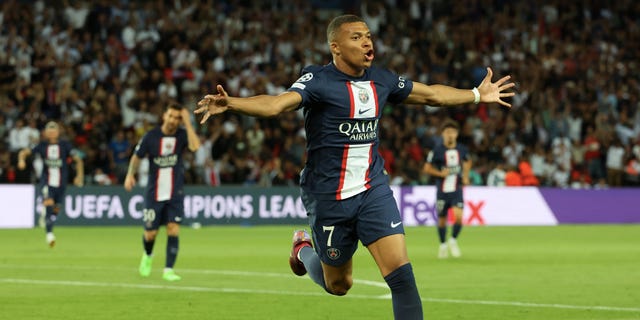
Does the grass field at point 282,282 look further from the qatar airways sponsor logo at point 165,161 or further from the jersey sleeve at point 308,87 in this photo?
the jersey sleeve at point 308,87

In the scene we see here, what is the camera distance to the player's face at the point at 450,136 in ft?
65.6

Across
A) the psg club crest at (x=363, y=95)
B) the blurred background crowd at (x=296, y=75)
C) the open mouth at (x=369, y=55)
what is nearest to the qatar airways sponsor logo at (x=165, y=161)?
the psg club crest at (x=363, y=95)

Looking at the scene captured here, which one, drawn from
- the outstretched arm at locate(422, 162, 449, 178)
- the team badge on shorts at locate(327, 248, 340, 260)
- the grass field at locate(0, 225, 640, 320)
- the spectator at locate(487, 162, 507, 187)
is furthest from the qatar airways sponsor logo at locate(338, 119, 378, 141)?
the spectator at locate(487, 162, 507, 187)

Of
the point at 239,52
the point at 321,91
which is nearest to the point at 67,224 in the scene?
the point at 239,52

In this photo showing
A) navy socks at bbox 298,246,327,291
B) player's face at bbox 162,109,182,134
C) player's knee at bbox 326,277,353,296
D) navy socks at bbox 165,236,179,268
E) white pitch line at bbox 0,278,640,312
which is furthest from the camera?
player's face at bbox 162,109,182,134

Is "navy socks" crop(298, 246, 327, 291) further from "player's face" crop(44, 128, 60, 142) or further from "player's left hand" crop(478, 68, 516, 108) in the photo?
"player's face" crop(44, 128, 60, 142)

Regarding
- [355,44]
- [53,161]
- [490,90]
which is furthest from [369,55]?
[53,161]

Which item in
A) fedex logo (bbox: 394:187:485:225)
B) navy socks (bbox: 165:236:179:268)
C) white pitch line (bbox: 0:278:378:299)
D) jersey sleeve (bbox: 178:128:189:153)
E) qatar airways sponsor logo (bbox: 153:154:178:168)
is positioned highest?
jersey sleeve (bbox: 178:128:189:153)

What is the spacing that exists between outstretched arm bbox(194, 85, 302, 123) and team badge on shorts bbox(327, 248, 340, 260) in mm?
1260

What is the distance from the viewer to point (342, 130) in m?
8.36

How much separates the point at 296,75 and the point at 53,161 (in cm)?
1054

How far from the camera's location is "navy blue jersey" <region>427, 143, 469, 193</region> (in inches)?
793

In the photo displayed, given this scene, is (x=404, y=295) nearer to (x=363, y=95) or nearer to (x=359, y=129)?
(x=359, y=129)

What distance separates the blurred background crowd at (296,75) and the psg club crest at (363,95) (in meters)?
19.4
